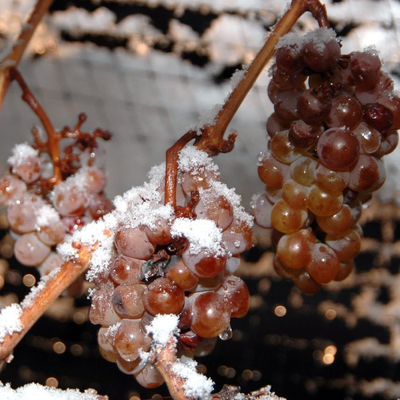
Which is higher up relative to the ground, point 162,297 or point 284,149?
point 284,149

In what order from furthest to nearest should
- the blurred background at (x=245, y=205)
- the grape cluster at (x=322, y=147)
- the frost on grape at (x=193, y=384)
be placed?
the blurred background at (x=245, y=205) → the grape cluster at (x=322, y=147) → the frost on grape at (x=193, y=384)

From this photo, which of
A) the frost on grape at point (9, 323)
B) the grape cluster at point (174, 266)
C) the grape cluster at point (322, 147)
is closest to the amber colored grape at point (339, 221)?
the grape cluster at point (322, 147)

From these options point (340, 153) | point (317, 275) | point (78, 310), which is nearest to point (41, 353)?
point (78, 310)

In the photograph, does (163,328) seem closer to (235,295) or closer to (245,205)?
(235,295)

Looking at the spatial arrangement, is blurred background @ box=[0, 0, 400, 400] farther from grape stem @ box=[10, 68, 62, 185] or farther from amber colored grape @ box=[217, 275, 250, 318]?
amber colored grape @ box=[217, 275, 250, 318]

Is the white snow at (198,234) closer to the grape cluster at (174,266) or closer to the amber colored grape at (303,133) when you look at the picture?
the grape cluster at (174,266)

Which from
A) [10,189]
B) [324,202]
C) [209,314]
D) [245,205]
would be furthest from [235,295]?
[245,205]

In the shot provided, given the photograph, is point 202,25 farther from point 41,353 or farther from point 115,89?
point 41,353
